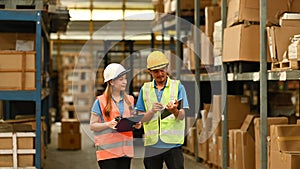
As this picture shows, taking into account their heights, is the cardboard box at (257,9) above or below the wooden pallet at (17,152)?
above

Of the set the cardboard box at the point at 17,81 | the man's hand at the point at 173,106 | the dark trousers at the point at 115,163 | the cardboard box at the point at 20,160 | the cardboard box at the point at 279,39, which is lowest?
the cardboard box at the point at 20,160

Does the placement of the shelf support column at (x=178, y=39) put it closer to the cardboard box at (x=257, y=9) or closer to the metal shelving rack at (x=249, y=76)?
the metal shelving rack at (x=249, y=76)

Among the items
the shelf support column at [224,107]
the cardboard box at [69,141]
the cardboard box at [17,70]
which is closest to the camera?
the cardboard box at [17,70]

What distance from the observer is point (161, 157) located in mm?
4922

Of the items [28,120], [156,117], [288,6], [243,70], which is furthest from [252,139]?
[28,120]

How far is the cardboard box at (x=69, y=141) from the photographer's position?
36.5 ft

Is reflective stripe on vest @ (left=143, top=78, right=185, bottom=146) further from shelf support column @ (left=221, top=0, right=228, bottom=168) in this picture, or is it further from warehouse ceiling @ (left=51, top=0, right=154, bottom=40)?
warehouse ceiling @ (left=51, top=0, right=154, bottom=40)

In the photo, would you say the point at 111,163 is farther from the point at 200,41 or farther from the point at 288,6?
the point at 200,41

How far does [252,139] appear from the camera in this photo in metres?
7.05

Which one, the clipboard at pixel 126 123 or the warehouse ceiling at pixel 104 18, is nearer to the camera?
the clipboard at pixel 126 123

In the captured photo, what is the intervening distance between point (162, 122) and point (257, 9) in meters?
2.66

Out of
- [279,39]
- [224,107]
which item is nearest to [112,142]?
[279,39]

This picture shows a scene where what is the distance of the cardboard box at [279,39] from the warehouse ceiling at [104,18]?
14.3m

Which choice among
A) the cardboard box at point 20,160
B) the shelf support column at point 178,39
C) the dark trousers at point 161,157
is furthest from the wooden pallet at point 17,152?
the shelf support column at point 178,39
